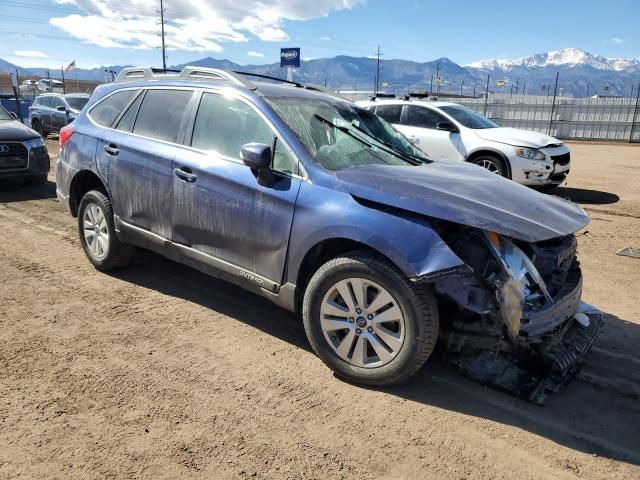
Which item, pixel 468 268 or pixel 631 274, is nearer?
pixel 468 268

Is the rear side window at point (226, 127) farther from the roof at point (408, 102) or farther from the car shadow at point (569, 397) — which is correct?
the roof at point (408, 102)

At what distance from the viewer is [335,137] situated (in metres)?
3.72

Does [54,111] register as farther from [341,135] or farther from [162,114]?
[341,135]

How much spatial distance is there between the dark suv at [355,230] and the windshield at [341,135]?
0.02 m

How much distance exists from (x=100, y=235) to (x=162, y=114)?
1391mm

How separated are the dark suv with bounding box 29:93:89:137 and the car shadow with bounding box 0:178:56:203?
7.46m

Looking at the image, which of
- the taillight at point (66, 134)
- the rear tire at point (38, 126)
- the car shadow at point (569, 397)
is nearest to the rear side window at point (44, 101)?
the rear tire at point (38, 126)

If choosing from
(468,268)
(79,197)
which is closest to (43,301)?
(79,197)

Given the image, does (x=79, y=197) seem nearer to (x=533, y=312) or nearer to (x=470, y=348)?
(x=470, y=348)

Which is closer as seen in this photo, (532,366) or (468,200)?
(468,200)

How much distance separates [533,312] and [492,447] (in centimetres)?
78

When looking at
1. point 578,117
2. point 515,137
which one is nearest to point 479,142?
point 515,137

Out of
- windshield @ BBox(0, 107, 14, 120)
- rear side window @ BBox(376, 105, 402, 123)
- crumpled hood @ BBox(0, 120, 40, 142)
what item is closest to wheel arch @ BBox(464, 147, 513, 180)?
rear side window @ BBox(376, 105, 402, 123)

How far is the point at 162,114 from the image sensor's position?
14.2 feet
